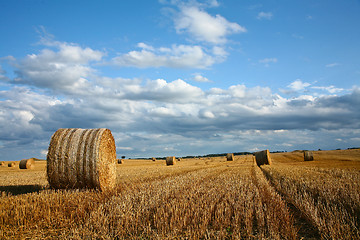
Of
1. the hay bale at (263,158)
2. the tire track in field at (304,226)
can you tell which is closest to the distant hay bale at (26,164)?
the hay bale at (263,158)

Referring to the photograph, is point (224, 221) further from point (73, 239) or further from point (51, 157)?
point (51, 157)

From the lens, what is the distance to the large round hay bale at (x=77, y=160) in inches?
308

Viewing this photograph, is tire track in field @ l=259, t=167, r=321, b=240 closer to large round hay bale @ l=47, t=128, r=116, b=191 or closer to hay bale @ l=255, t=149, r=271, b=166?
large round hay bale @ l=47, t=128, r=116, b=191

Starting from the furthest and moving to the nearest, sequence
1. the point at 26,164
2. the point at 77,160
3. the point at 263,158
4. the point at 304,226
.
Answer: the point at 26,164, the point at 263,158, the point at 77,160, the point at 304,226

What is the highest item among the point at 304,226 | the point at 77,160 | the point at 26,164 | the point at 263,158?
the point at 77,160

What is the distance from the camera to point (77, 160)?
25.9 feet

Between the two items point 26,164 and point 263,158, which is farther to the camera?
point 26,164

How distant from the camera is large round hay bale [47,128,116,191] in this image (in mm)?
7816

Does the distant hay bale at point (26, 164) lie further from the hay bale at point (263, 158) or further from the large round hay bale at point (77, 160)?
the hay bale at point (263, 158)

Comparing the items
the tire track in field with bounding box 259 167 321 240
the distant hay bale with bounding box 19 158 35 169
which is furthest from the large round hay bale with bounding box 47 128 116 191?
the distant hay bale with bounding box 19 158 35 169

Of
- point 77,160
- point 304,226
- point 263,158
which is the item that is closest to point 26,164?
point 77,160

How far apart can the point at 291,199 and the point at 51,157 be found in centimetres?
753

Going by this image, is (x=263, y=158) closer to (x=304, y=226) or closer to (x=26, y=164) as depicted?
(x=304, y=226)

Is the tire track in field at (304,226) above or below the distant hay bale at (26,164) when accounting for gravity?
below
